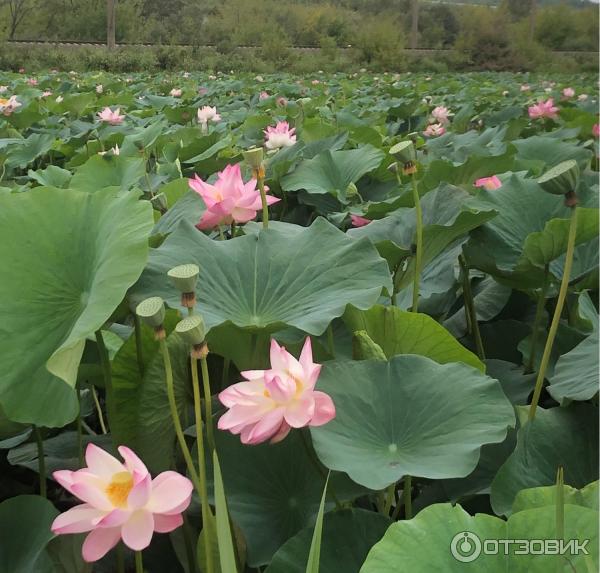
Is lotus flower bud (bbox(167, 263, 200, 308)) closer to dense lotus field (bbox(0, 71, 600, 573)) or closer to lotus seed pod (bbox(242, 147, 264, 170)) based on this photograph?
dense lotus field (bbox(0, 71, 600, 573))

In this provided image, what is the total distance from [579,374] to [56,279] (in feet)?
1.43

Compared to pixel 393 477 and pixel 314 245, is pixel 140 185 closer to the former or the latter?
pixel 314 245

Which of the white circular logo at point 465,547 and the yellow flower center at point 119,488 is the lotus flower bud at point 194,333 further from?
the white circular logo at point 465,547

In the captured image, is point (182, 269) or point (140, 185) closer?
point (182, 269)

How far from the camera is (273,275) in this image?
62 centimetres

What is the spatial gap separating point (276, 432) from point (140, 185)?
3.06ft

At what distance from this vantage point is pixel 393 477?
1.45 feet

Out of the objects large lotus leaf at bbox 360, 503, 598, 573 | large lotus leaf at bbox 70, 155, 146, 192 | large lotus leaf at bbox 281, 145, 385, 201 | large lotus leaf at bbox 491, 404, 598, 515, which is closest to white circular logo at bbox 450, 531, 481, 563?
large lotus leaf at bbox 360, 503, 598, 573

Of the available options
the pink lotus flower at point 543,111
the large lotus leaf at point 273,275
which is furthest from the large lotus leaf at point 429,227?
the pink lotus flower at point 543,111

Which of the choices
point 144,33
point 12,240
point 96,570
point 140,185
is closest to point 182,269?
point 12,240

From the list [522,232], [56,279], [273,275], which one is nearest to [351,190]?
[522,232]

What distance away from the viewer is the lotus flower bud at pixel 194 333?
43 centimetres

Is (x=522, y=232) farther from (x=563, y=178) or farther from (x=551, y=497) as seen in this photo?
(x=551, y=497)

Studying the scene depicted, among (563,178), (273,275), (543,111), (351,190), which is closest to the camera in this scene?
(563,178)
